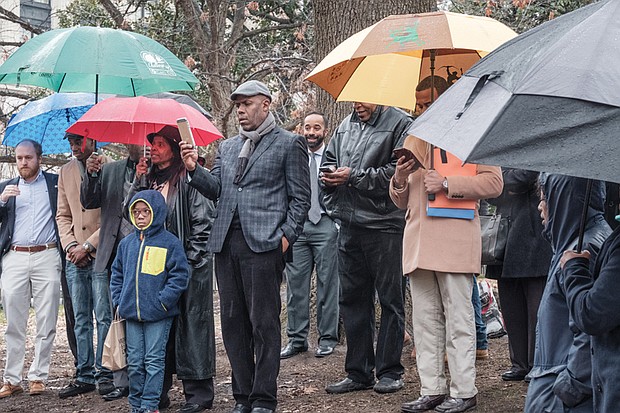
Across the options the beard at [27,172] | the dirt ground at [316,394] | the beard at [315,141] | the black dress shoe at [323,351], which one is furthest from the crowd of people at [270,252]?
the beard at [315,141]

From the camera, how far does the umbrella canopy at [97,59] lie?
6.55 metres

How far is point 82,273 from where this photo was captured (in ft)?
24.6

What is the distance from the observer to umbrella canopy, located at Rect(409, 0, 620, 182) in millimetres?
2938

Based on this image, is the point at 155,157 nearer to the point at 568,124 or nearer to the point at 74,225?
the point at 74,225

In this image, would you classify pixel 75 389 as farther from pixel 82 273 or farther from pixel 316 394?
pixel 316 394

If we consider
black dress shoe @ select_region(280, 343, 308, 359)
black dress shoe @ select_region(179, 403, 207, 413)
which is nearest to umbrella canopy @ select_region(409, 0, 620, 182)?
black dress shoe @ select_region(179, 403, 207, 413)

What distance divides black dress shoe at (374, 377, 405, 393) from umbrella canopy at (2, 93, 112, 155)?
3364 mm

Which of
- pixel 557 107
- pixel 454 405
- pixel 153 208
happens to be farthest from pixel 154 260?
pixel 557 107

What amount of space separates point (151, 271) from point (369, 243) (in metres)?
1.60

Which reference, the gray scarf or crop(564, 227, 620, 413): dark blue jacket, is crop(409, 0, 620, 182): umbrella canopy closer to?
crop(564, 227, 620, 413): dark blue jacket

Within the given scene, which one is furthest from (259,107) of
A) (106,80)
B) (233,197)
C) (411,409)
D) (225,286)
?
(411,409)

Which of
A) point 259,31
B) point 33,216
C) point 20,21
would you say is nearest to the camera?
point 33,216

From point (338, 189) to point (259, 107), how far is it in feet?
2.92

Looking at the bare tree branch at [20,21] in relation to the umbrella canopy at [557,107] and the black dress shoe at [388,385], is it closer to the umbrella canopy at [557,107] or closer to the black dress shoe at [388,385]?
the black dress shoe at [388,385]
